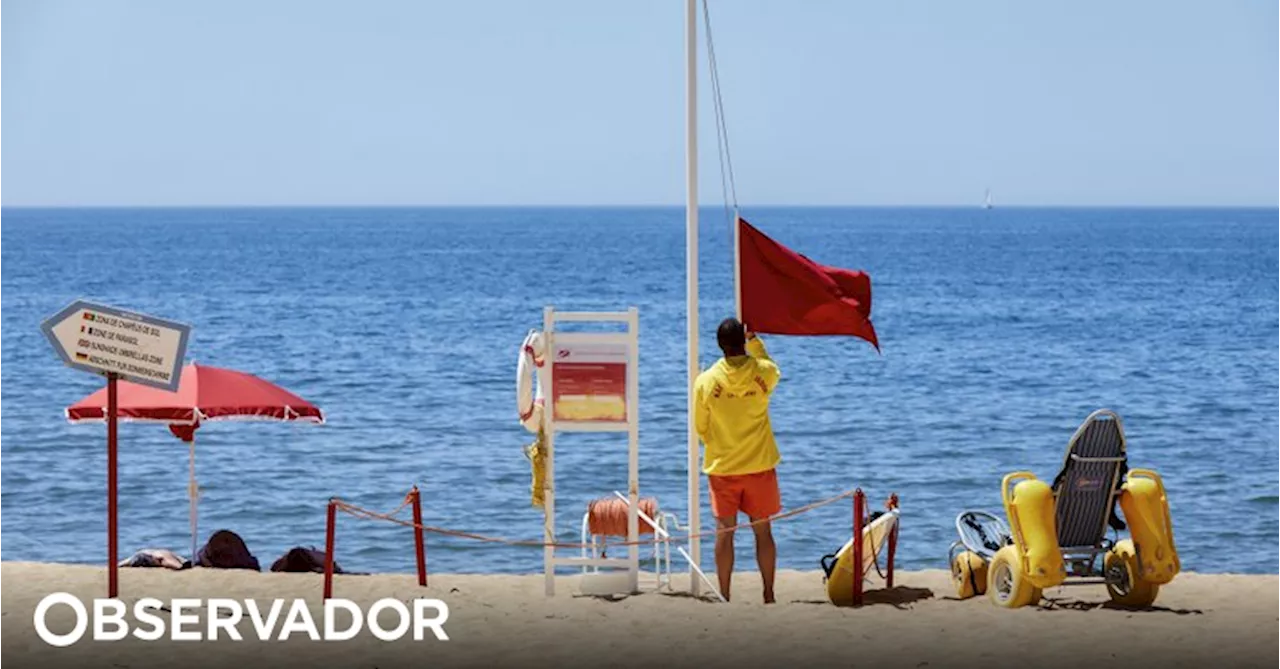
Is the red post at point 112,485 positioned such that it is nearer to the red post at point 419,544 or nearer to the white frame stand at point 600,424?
the red post at point 419,544

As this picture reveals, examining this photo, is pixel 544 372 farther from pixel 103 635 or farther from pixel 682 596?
pixel 103 635

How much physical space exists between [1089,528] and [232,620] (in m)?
4.87

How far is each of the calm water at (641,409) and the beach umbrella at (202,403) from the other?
4.82 metres

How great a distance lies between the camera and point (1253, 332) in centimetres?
5738

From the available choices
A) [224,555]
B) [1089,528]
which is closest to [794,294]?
[1089,528]

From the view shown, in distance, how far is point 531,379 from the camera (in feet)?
41.8

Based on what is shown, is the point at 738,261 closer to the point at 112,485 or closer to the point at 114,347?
the point at 114,347

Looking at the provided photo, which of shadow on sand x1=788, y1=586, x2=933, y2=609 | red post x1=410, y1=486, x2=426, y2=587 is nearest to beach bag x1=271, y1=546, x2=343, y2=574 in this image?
red post x1=410, y1=486, x2=426, y2=587

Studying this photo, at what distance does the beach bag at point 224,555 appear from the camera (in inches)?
591

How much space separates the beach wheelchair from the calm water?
6905 mm

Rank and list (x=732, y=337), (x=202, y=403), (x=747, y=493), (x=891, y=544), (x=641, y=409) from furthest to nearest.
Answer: (x=641, y=409) < (x=202, y=403) < (x=891, y=544) < (x=747, y=493) < (x=732, y=337)

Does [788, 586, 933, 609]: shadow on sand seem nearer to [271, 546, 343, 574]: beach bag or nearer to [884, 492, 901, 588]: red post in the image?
[884, 492, 901, 588]: red post

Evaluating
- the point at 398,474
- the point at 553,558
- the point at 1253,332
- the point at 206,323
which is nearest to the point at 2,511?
the point at 398,474

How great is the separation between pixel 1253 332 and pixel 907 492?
35.6m
